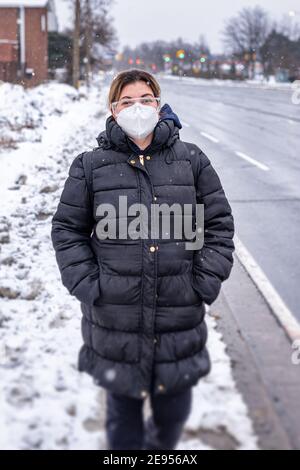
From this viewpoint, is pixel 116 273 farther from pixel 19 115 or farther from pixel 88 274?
pixel 19 115

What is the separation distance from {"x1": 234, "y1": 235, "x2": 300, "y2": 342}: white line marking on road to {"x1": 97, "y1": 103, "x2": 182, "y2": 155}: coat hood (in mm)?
2104

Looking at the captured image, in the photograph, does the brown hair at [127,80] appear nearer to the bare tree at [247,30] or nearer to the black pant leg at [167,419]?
the black pant leg at [167,419]

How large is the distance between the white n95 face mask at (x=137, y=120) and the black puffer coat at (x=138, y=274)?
0.03 m

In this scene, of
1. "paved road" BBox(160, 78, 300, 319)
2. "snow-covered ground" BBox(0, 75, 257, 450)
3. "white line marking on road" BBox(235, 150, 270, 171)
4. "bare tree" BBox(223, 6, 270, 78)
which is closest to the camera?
"snow-covered ground" BBox(0, 75, 257, 450)

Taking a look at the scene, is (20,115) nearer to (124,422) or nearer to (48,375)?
(48,375)

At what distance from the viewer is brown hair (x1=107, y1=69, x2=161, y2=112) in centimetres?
252

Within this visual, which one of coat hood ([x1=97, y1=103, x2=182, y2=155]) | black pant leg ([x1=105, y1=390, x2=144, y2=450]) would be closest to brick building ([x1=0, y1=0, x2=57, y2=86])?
coat hood ([x1=97, y1=103, x2=182, y2=155])

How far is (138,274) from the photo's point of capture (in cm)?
241

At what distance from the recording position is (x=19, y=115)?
16.3 meters

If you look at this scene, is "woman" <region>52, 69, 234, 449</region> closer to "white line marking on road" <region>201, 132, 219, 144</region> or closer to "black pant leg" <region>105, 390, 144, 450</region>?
"black pant leg" <region>105, 390, 144, 450</region>

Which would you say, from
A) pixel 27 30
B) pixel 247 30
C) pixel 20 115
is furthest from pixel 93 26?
pixel 247 30

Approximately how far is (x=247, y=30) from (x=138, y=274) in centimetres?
10121

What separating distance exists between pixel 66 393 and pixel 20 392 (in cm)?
27
